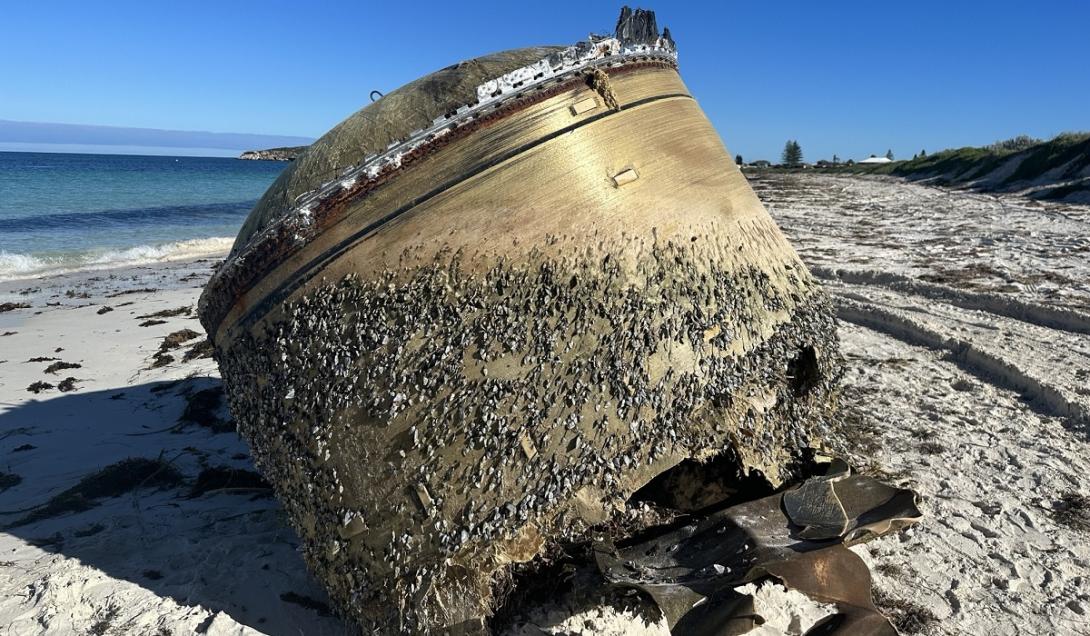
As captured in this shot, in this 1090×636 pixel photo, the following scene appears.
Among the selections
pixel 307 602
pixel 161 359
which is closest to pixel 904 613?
pixel 307 602

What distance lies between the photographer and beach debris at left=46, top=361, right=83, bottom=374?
7043mm

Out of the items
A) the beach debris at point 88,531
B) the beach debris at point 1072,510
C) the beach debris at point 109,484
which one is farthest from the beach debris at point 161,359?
the beach debris at point 1072,510

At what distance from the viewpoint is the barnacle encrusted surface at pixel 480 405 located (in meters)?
2.27

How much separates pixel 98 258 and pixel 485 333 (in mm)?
17736

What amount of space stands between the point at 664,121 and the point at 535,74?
0.59 metres

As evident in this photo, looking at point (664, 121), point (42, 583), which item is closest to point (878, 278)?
point (664, 121)

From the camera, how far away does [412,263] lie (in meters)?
2.39

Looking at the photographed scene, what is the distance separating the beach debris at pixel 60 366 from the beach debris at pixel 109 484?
3195 mm

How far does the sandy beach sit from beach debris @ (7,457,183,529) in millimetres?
13

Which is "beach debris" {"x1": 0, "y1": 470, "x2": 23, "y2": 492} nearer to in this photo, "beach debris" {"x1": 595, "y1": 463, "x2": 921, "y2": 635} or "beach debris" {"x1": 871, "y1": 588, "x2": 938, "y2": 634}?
"beach debris" {"x1": 595, "y1": 463, "x2": 921, "y2": 635}

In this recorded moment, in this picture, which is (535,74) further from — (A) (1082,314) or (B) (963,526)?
(A) (1082,314)

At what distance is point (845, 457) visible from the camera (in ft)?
9.55

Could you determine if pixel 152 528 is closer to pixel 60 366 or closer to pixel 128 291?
pixel 60 366

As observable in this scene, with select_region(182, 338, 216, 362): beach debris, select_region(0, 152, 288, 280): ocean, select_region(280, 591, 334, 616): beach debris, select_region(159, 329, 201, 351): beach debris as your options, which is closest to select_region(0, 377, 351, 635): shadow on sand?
select_region(280, 591, 334, 616): beach debris
